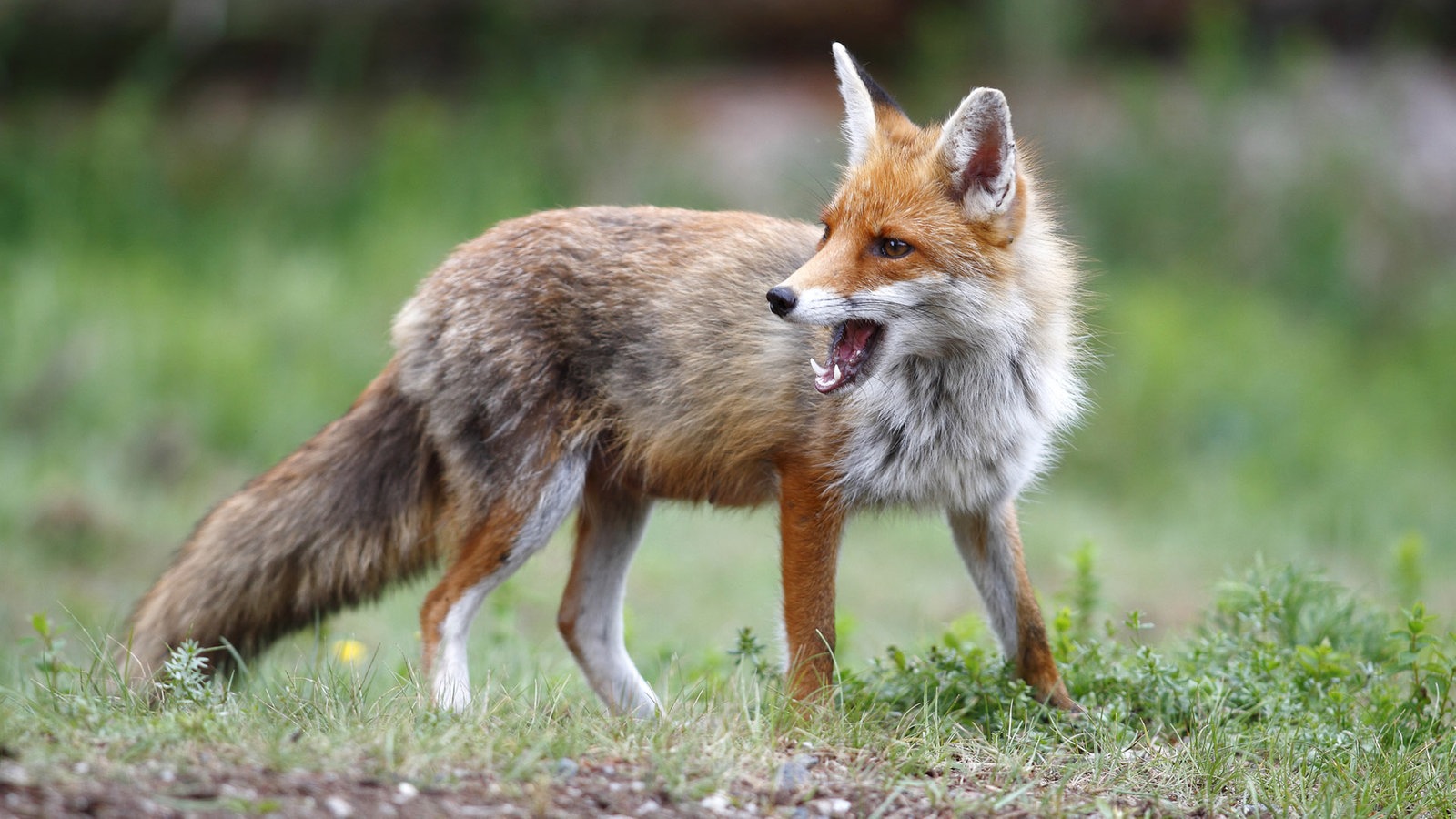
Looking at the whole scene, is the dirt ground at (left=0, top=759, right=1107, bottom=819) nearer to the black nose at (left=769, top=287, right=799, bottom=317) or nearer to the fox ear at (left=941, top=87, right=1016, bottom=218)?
the black nose at (left=769, top=287, right=799, bottom=317)

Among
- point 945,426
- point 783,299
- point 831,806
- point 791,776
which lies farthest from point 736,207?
point 831,806

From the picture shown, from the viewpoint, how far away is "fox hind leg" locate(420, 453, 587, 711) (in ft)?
17.1

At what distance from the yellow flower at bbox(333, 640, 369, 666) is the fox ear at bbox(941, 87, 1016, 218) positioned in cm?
319

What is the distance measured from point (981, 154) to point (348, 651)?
11.6ft

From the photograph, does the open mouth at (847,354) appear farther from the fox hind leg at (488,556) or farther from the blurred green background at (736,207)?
the blurred green background at (736,207)

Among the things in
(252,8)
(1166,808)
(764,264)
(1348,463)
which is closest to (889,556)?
(1348,463)

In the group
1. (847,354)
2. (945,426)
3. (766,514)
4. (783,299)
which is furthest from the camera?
(766,514)

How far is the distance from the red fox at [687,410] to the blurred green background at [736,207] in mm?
3292

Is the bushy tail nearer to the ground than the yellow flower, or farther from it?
farther from it

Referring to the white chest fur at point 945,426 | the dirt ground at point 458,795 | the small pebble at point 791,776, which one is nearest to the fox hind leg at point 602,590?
the white chest fur at point 945,426

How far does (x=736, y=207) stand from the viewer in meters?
12.7

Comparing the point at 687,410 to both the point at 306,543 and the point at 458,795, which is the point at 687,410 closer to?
the point at 306,543

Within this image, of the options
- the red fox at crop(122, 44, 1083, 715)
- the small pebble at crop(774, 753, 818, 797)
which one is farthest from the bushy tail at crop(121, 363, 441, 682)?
the small pebble at crop(774, 753, 818, 797)

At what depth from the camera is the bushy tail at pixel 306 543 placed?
5.43 metres
